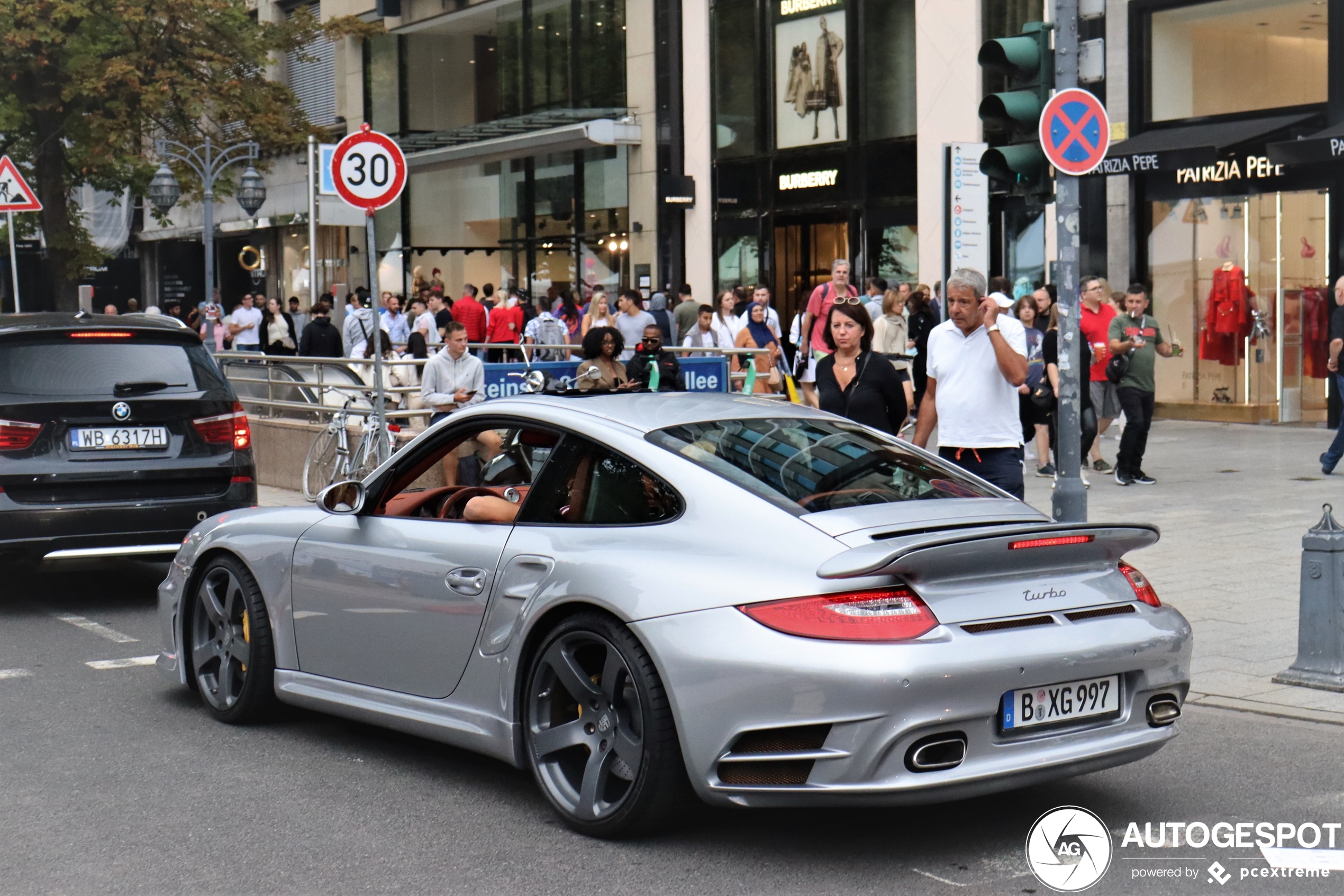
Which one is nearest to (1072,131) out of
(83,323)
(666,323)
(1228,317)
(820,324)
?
(83,323)

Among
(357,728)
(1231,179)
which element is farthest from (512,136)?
(357,728)

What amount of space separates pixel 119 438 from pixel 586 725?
5.53 meters

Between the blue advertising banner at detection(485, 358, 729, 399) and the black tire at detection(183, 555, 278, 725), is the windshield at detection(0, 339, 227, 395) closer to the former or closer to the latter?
the black tire at detection(183, 555, 278, 725)

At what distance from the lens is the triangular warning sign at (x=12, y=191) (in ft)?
59.4

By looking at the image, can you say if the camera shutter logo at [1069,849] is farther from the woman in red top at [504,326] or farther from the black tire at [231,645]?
the woman in red top at [504,326]

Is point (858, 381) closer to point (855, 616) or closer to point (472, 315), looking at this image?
point (855, 616)

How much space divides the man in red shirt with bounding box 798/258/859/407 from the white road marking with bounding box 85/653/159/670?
277 inches

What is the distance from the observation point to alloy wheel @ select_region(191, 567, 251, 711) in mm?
6625

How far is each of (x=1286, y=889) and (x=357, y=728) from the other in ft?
12.0

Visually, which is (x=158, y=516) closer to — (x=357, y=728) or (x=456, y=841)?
(x=357, y=728)

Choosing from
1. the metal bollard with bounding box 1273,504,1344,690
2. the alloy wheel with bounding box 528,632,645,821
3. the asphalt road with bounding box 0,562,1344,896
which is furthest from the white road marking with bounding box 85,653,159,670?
the metal bollard with bounding box 1273,504,1344,690

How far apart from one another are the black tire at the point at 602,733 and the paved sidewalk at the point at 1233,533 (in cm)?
312

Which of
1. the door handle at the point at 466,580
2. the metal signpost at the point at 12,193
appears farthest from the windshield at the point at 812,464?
the metal signpost at the point at 12,193

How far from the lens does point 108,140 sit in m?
25.8
